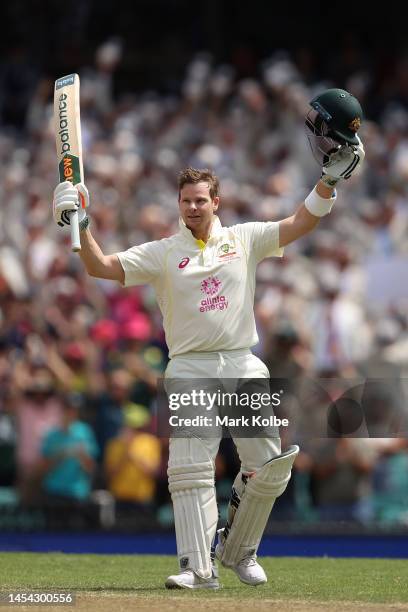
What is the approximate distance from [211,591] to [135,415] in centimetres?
483

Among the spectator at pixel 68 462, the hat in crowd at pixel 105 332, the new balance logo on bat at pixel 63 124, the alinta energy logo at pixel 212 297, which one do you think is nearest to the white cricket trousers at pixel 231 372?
the alinta energy logo at pixel 212 297

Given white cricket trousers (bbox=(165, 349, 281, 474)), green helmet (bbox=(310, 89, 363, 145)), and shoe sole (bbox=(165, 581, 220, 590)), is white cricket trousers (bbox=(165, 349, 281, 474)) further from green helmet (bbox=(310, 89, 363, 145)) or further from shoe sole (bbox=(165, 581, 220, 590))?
green helmet (bbox=(310, 89, 363, 145))

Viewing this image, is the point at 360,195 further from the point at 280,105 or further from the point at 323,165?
the point at 323,165

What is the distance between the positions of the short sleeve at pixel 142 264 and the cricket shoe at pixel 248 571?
1582 mm

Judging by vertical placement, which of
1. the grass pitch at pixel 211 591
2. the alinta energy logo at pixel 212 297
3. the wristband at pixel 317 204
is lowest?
the grass pitch at pixel 211 591

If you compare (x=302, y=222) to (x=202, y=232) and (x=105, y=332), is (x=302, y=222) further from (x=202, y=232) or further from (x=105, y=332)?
(x=105, y=332)

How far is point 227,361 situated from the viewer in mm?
7867

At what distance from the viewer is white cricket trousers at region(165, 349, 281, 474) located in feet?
25.7

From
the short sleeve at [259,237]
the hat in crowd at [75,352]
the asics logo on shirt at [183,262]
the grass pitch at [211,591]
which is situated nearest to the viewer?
the grass pitch at [211,591]

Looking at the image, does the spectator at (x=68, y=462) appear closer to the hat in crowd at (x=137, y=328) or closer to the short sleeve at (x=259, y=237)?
the hat in crowd at (x=137, y=328)

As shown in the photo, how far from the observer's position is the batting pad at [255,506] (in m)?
7.80

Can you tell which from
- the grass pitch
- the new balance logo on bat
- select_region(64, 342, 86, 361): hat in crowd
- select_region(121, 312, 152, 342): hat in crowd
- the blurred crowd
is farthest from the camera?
select_region(64, 342, 86, 361): hat in crowd

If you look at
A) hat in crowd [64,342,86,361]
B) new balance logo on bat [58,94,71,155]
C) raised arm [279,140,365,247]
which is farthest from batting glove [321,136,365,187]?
hat in crowd [64,342,86,361]

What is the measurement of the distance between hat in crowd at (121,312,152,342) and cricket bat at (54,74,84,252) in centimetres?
474
